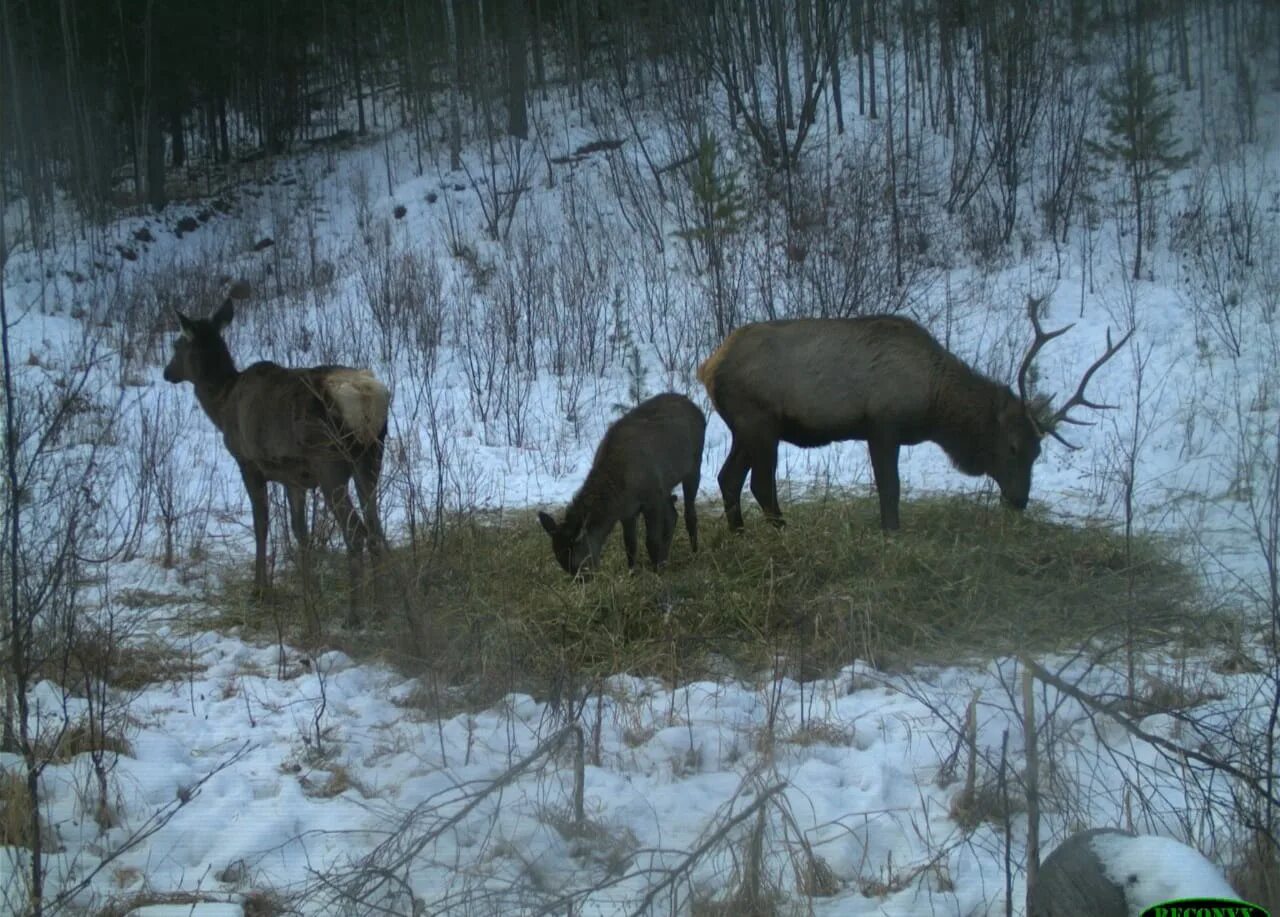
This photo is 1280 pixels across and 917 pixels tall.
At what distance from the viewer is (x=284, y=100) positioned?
93.9 ft

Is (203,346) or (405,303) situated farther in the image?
(405,303)

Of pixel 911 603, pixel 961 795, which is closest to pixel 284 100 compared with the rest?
pixel 911 603

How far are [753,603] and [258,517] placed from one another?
3440 millimetres

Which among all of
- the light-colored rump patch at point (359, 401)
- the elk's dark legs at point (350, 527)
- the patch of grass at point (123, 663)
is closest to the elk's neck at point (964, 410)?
the light-colored rump patch at point (359, 401)

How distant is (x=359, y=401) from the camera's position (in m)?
7.26

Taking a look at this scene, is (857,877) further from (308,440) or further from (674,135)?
(674,135)

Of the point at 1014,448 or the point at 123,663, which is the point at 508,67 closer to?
the point at 1014,448

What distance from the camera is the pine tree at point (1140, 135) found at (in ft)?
39.3

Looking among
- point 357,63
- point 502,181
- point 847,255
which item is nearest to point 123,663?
point 847,255

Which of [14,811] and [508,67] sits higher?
[508,67]

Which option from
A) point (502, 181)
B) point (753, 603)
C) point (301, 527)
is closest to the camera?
point (753, 603)

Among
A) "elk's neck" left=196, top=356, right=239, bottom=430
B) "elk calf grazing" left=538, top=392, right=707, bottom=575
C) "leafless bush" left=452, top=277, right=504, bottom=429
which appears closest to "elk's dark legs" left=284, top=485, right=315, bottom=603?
"elk's neck" left=196, top=356, right=239, bottom=430

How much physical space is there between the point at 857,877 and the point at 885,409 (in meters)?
5.10

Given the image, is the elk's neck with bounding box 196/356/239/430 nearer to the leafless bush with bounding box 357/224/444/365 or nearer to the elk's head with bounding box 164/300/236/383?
the elk's head with bounding box 164/300/236/383
